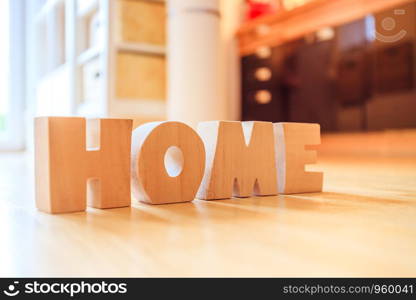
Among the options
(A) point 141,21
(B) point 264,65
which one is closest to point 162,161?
(A) point 141,21

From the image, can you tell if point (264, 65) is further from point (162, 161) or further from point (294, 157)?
point (162, 161)

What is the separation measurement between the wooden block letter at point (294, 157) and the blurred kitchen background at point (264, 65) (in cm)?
167

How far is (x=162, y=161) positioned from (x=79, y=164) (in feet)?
0.48

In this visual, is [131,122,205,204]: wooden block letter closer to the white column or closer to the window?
the white column

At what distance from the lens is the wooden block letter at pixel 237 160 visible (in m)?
0.90

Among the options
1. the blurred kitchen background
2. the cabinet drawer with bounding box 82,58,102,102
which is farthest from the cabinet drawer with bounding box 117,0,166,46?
the cabinet drawer with bounding box 82,58,102,102

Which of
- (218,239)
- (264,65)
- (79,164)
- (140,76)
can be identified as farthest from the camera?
(264,65)

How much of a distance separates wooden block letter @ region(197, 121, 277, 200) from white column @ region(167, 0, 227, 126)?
5.73 feet

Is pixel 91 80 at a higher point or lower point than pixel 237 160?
higher

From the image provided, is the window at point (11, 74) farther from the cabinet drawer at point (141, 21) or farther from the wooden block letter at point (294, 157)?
the wooden block letter at point (294, 157)

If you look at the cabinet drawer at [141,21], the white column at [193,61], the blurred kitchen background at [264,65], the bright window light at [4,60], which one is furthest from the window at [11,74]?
the white column at [193,61]

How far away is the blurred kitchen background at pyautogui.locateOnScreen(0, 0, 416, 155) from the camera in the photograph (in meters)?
2.57

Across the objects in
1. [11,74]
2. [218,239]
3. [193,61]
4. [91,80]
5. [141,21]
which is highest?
[141,21]

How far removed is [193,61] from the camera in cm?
277
